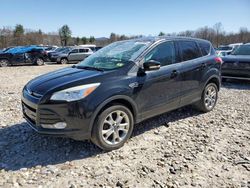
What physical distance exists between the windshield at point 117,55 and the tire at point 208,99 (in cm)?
203

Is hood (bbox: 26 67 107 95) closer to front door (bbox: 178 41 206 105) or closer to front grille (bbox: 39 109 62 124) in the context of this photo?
front grille (bbox: 39 109 62 124)

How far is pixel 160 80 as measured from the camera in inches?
170

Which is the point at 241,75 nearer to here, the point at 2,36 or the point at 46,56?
the point at 46,56

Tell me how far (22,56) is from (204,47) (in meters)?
16.8

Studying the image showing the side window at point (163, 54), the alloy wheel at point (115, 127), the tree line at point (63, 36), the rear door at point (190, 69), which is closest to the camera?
the alloy wheel at point (115, 127)

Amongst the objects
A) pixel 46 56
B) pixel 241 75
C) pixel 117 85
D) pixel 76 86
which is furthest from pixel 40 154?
pixel 46 56

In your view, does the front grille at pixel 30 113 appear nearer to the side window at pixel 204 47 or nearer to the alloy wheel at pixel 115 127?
the alloy wheel at pixel 115 127

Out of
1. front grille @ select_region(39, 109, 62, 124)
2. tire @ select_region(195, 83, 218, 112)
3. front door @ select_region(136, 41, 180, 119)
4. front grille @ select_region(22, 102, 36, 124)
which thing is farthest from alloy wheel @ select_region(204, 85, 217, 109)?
front grille @ select_region(22, 102, 36, 124)

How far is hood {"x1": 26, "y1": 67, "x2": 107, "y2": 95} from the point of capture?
354 centimetres

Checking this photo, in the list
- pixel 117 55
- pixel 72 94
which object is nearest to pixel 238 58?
pixel 117 55

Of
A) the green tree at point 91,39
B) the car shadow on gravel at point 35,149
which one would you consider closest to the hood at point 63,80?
the car shadow on gravel at point 35,149

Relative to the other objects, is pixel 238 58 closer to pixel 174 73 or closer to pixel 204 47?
pixel 204 47

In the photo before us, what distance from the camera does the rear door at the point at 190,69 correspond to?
485 centimetres

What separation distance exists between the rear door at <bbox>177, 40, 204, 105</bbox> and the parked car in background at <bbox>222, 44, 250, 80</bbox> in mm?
4409
